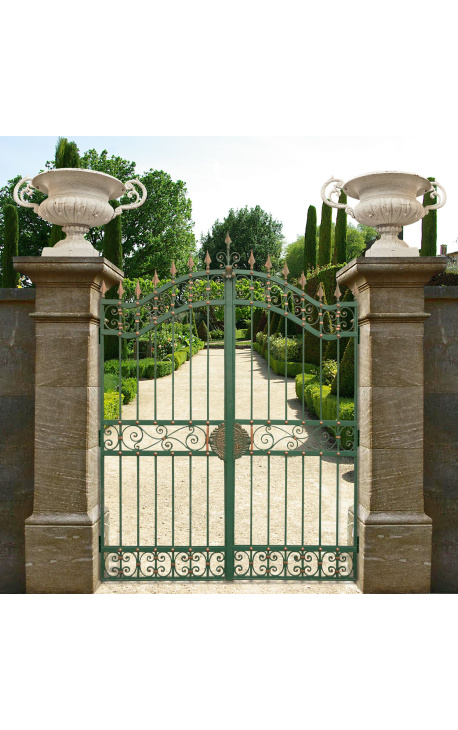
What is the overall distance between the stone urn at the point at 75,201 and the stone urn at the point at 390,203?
2.03m

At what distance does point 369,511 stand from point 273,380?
1291 centimetres

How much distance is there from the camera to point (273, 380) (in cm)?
1734

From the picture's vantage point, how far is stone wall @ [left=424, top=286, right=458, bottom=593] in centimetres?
462

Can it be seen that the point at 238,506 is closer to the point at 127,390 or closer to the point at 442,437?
the point at 442,437

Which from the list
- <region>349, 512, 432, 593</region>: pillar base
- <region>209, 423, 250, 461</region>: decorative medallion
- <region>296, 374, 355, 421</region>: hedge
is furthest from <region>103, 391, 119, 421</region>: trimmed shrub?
<region>349, 512, 432, 593</region>: pillar base

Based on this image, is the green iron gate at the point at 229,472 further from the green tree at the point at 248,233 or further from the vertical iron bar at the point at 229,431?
the green tree at the point at 248,233

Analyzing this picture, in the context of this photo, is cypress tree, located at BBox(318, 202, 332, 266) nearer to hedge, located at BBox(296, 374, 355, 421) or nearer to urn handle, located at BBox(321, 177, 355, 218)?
hedge, located at BBox(296, 374, 355, 421)

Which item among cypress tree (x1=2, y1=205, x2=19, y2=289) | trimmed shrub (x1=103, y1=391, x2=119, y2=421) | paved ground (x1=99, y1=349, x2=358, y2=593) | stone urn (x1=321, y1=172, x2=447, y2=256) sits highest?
cypress tree (x1=2, y1=205, x2=19, y2=289)

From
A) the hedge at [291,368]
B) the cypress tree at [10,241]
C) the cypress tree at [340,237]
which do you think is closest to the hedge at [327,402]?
the hedge at [291,368]

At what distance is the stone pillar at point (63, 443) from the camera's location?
441cm

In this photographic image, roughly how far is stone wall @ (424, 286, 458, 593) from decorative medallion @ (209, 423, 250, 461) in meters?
1.74

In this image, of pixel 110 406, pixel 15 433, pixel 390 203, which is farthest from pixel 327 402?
pixel 15 433

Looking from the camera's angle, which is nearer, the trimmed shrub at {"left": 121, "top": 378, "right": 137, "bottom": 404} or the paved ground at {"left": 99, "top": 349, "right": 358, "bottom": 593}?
the paved ground at {"left": 99, "top": 349, "right": 358, "bottom": 593}

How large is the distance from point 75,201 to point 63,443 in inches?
85.6
